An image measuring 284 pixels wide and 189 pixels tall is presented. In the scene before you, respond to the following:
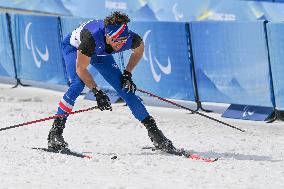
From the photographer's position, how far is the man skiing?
27.8ft

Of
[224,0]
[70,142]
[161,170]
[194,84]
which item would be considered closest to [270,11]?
[224,0]

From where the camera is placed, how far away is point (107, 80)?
8.96m

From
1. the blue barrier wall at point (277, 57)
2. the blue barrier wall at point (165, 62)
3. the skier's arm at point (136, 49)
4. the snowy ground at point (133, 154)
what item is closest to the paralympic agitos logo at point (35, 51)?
the snowy ground at point (133, 154)

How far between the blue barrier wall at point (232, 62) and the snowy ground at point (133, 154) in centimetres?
43

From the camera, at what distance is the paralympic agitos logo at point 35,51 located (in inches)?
610

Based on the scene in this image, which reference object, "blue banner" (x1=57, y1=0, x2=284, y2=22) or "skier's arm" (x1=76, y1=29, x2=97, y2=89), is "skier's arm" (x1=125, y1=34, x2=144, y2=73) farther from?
"blue banner" (x1=57, y1=0, x2=284, y2=22)

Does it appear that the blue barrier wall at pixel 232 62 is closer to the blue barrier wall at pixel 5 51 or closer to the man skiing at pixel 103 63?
the man skiing at pixel 103 63

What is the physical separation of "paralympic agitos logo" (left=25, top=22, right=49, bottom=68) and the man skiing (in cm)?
639

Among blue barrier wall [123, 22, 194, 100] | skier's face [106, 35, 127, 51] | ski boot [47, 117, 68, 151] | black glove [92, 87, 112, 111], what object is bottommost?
blue barrier wall [123, 22, 194, 100]

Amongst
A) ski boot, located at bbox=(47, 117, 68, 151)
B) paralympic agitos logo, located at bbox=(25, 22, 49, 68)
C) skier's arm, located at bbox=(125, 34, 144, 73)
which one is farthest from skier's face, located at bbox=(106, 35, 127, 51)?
paralympic agitos logo, located at bbox=(25, 22, 49, 68)

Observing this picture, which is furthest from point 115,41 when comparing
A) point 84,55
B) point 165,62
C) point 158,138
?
point 165,62

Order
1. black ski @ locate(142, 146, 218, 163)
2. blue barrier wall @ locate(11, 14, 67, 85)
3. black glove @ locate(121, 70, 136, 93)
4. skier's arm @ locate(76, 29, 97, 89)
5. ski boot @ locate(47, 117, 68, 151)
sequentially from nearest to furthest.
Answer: skier's arm @ locate(76, 29, 97, 89)
black ski @ locate(142, 146, 218, 163)
black glove @ locate(121, 70, 136, 93)
ski boot @ locate(47, 117, 68, 151)
blue barrier wall @ locate(11, 14, 67, 85)

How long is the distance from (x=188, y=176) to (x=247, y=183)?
62 cm

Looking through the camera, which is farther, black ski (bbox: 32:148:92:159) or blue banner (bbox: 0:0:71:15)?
blue banner (bbox: 0:0:71:15)
